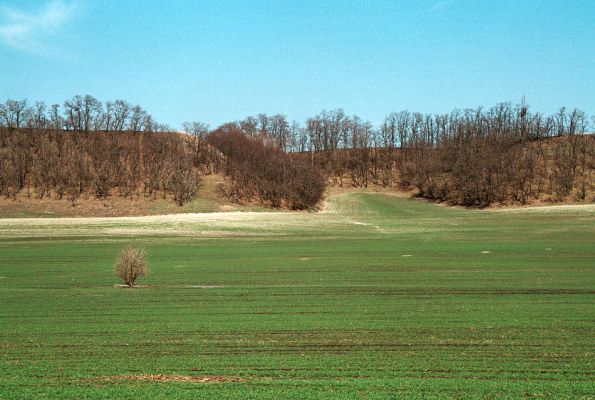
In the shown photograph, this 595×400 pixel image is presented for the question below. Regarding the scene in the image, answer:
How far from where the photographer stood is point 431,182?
123562mm

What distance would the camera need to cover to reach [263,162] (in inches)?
4454

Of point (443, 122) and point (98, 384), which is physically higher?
point (443, 122)

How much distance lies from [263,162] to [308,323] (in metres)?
95.3

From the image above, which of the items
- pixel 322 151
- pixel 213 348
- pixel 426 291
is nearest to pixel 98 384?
pixel 213 348

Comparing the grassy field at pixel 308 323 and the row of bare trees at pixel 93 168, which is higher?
the row of bare trees at pixel 93 168

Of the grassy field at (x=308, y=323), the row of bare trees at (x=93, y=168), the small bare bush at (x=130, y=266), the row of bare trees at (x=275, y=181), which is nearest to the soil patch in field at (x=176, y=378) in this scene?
the grassy field at (x=308, y=323)

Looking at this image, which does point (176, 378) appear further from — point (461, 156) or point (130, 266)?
point (461, 156)

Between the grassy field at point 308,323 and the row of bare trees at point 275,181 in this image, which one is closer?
the grassy field at point 308,323

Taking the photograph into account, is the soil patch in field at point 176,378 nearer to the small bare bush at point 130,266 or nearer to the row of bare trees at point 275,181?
the small bare bush at point 130,266

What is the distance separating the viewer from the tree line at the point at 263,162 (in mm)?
105938

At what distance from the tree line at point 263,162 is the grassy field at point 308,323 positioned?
61858 millimetres

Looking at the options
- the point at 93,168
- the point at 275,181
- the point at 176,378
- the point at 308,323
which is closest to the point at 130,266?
the point at 308,323

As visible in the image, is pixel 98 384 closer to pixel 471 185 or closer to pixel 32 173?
pixel 471 185

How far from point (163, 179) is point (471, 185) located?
5428 cm
